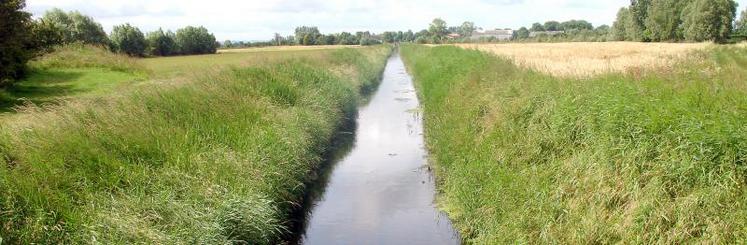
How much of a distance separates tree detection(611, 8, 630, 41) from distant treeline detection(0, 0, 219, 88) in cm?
5461

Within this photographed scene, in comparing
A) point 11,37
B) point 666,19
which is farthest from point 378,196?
point 666,19

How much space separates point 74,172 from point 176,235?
166 centimetres

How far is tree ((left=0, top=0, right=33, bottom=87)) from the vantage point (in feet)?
48.9

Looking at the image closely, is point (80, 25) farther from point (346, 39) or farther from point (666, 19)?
point (346, 39)

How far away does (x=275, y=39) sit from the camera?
127 metres

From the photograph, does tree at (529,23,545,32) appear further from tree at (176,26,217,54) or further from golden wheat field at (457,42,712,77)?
golden wheat field at (457,42,712,77)

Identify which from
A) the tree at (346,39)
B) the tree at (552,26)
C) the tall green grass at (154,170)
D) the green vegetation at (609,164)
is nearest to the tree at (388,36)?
the tree at (346,39)

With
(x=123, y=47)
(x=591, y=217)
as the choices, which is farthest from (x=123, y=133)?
(x=123, y=47)

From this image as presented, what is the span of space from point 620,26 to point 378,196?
7543 cm

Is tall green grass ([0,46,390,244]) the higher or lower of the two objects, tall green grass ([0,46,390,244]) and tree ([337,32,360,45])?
the lower

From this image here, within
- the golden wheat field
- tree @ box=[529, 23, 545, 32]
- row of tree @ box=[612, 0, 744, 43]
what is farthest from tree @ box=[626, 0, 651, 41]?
tree @ box=[529, 23, 545, 32]

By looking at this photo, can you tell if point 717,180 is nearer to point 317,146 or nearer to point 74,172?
point 74,172

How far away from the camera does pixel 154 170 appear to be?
24.8ft

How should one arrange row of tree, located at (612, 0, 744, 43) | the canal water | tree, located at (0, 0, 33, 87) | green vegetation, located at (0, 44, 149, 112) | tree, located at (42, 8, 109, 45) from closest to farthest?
the canal water, tree, located at (0, 0, 33, 87), green vegetation, located at (0, 44, 149, 112), tree, located at (42, 8, 109, 45), row of tree, located at (612, 0, 744, 43)
